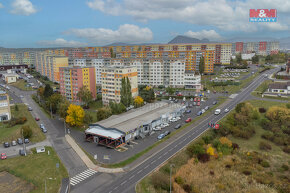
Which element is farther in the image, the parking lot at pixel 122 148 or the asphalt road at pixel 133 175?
the parking lot at pixel 122 148

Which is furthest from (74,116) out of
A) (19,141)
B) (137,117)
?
(137,117)

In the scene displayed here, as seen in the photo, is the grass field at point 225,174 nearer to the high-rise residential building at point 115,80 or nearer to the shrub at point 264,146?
the shrub at point 264,146

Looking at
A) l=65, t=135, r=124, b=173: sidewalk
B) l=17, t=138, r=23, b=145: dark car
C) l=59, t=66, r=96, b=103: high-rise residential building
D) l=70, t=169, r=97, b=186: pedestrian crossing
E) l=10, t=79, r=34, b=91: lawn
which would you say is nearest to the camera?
l=70, t=169, r=97, b=186: pedestrian crossing

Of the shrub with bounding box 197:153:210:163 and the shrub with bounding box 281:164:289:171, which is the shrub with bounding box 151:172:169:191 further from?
the shrub with bounding box 281:164:289:171

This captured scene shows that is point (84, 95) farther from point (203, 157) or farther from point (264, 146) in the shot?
point (264, 146)

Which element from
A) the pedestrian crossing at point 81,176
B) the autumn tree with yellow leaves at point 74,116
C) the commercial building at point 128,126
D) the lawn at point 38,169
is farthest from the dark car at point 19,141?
the pedestrian crossing at point 81,176

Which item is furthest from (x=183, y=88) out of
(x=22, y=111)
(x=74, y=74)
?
(x=22, y=111)

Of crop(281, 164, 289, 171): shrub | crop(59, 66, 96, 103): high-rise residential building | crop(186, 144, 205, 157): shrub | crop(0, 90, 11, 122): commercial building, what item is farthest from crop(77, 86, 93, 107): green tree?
crop(281, 164, 289, 171): shrub
